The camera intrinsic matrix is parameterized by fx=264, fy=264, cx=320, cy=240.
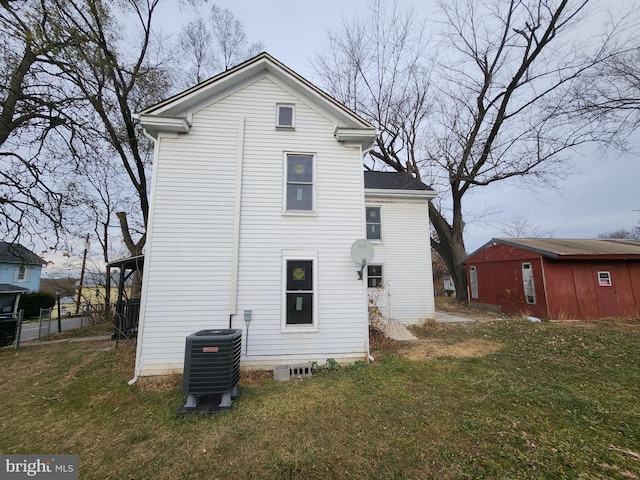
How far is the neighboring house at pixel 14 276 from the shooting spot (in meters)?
11.1

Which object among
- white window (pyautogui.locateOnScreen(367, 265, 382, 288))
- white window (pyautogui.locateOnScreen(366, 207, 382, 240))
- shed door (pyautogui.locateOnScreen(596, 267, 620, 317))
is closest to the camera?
white window (pyautogui.locateOnScreen(367, 265, 382, 288))

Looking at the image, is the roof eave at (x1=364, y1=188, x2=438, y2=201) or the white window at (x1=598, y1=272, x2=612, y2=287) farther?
the white window at (x1=598, y1=272, x2=612, y2=287)

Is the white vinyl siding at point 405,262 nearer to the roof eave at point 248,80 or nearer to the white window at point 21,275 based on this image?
the roof eave at point 248,80

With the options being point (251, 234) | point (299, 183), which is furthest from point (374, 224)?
point (251, 234)

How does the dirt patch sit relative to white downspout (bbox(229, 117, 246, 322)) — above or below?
below

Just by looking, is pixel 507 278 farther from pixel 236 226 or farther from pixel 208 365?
pixel 208 365

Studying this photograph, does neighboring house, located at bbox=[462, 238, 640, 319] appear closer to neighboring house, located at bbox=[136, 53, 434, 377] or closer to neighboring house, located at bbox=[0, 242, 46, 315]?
neighboring house, located at bbox=[136, 53, 434, 377]

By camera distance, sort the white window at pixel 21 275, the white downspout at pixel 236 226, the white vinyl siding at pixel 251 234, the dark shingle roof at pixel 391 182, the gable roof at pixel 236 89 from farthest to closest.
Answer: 1. the white window at pixel 21 275
2. the dark shingle roof at pixel 391 182
3. the gable roof at pixel 236 89
4. the white downspout at pixel 236 226
5. the white vinyl siding at pixel 251 234

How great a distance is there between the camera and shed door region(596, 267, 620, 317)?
11312 mm

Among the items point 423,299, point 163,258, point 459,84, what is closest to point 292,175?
point 163,258

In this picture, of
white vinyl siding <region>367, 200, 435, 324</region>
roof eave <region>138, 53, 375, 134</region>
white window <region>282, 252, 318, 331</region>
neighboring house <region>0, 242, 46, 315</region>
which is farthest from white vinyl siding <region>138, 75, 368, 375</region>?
neighboring house <region>0, 242, 46, 315</region>

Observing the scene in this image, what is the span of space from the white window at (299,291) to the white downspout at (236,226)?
1.06 m

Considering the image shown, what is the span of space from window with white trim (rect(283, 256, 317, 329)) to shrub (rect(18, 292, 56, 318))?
24948 millimetres

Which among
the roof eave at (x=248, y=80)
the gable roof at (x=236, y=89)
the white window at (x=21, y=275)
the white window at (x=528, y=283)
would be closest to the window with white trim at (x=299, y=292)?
the gable roof at (x=236, y=89)
